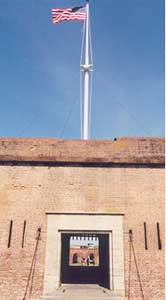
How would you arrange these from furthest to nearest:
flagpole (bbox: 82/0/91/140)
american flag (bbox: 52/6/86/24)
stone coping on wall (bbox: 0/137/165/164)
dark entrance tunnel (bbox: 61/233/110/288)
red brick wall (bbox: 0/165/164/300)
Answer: flagpole (bbox: 82/0/91/140)
american flag (bbox: 52/6/86/24)
dark entrance tunnel (bbox: 61/233/110/288)
stone coping on wall (bbox: 0/137/165/164)
red brick wall (bbox: 0/165/164/300)

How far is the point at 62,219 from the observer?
400 inches

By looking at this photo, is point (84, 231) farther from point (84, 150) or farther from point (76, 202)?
point (84, 150)

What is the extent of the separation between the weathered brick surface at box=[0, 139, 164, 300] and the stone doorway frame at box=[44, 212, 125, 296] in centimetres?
18

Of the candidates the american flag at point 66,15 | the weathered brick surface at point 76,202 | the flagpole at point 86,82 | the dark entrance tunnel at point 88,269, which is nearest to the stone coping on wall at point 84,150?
the weathered brick surface at point 76,202

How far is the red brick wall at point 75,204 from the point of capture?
9.50 m

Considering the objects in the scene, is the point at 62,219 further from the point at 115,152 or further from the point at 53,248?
the point at 115,152

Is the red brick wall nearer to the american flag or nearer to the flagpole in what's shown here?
the flagpole

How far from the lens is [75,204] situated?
10.3 m

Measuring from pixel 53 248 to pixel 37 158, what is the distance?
3260 mm

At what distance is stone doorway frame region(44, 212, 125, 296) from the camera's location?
9539 millimetres

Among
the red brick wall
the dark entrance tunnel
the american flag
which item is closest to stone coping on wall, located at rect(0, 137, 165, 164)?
the red brick wall

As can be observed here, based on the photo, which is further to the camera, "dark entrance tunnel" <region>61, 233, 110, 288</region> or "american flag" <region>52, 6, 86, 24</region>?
"american flag" <region>52, 6, 86, 24</region>

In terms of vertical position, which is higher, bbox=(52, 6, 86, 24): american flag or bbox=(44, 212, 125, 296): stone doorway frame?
bbox=(52, 6, 86, 24): american flag

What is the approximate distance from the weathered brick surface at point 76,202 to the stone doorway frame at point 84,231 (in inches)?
7.0
